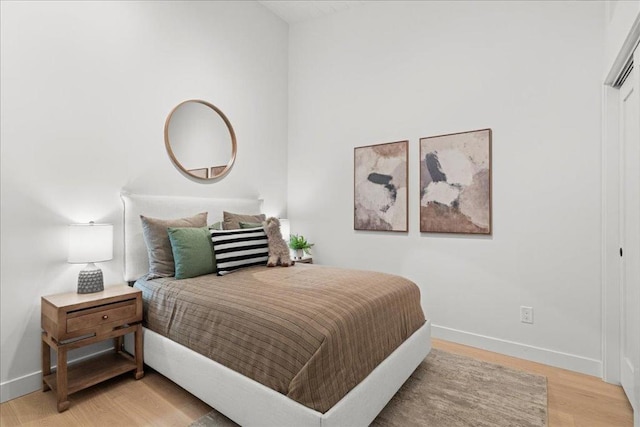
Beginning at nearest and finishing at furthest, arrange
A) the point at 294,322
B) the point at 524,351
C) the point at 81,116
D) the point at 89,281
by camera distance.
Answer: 1. the point at 294,322
2. the point at 89,281
3. the point at 81,116
4. the point at 524,351

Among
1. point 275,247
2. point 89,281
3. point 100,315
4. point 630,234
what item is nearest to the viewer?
point 630,234

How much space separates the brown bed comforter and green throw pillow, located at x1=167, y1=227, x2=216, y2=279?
9 centimetres

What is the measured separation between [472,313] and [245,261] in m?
2.00

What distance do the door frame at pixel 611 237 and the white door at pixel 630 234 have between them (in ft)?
0.20

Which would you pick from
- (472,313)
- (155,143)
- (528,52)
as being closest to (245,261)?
(155,143)

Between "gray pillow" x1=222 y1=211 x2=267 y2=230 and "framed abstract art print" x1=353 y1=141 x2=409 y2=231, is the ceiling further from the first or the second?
"gray pillow" x1=222 y1=211 x2=267 y2=230

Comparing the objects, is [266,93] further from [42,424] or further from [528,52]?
[42,424]

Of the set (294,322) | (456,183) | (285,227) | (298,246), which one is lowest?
(294,322)

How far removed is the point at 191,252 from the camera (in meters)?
2.43

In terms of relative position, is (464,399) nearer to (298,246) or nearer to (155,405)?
(155,405)

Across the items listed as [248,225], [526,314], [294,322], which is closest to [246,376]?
[294,322]

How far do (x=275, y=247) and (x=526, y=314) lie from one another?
2.10 m

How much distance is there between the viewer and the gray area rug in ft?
5.88

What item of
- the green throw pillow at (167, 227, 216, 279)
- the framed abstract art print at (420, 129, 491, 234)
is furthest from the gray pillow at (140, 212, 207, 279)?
the framed abstract art print at (420, 129, 491, 234)
